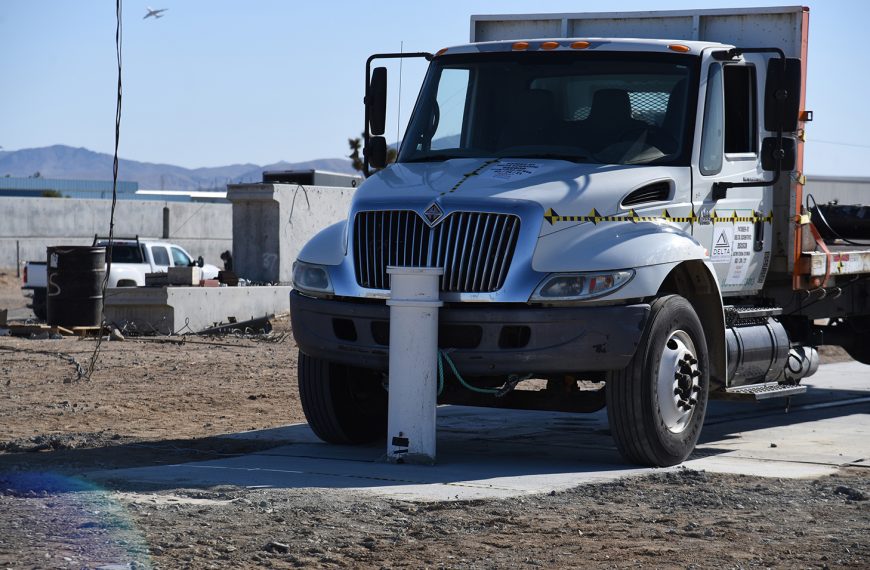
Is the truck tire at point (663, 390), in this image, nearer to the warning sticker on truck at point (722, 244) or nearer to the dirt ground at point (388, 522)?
the dirt ground at point (388, 522)

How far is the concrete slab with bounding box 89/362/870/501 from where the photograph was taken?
8672mm

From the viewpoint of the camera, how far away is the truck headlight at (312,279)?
9.77m

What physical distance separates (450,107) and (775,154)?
2.50 meters

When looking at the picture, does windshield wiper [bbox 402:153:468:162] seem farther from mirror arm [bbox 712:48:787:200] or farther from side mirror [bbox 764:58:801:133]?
side mirror [bbox 764:58:801:133]

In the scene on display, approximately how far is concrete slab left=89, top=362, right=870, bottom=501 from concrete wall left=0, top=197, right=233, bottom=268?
35.5 m

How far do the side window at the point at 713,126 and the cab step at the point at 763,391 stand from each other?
5.51 feet

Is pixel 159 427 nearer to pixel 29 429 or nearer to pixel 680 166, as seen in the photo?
pixel 29 429

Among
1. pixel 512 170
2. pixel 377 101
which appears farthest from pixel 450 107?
pixel 512 170

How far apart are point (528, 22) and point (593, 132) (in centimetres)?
246

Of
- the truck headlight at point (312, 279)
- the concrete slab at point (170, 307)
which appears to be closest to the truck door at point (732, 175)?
the truck headlight at point (312, 279)

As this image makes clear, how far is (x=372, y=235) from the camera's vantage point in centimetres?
959

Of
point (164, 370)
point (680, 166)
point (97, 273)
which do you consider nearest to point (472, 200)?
point (680, 166)

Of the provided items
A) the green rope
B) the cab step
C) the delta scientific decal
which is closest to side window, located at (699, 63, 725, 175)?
the delta scientific decal

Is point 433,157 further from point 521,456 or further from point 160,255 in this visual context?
point 160,255
